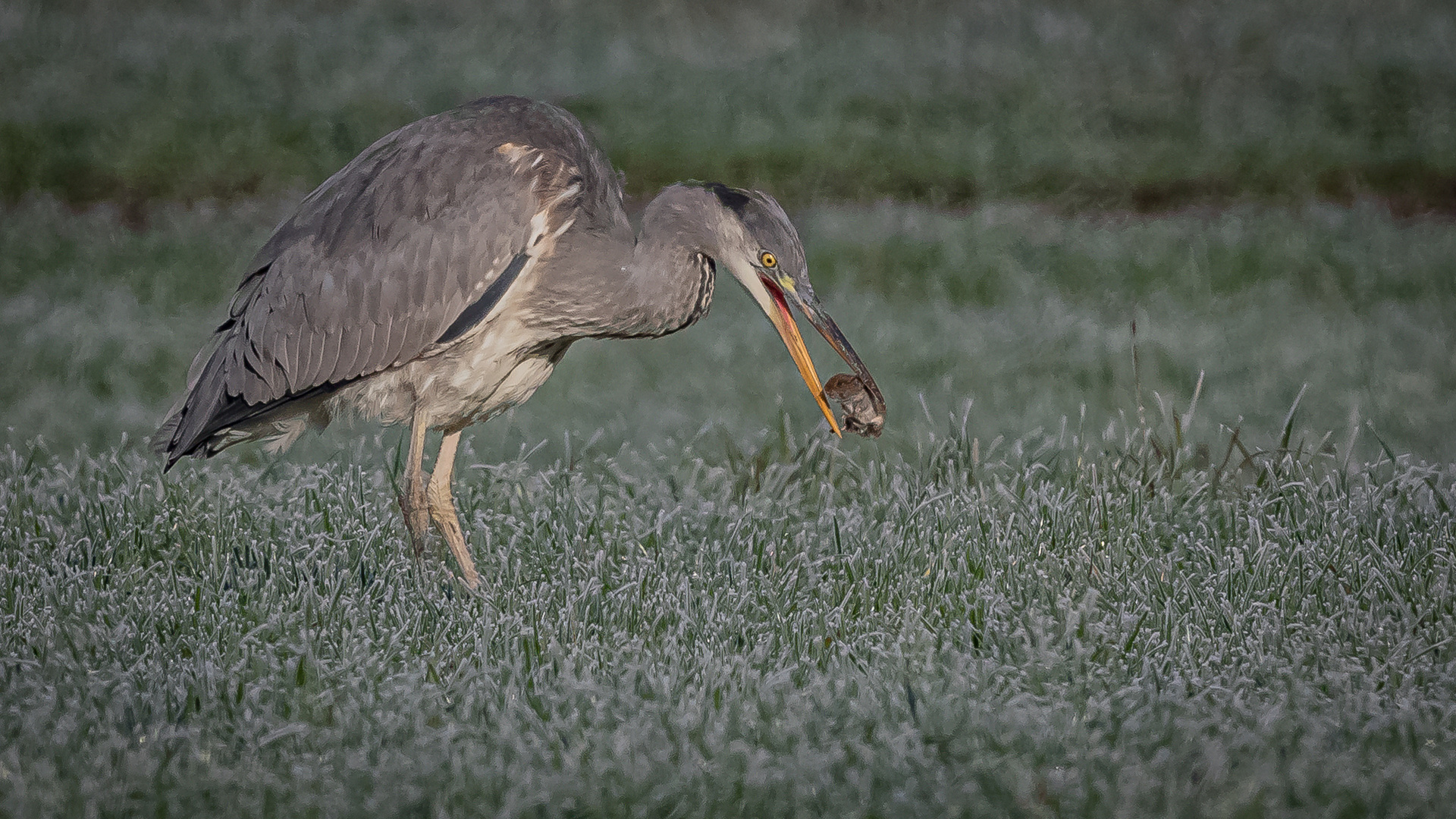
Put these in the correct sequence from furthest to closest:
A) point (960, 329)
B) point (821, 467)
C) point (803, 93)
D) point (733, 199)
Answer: point (803, 93)
point (960, 329)
point (821, 467)
point (733, 199)

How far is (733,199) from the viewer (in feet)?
14.3

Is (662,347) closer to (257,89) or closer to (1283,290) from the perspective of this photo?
(1283,290)

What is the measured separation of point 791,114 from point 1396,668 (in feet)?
25.3

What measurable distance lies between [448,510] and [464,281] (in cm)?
78

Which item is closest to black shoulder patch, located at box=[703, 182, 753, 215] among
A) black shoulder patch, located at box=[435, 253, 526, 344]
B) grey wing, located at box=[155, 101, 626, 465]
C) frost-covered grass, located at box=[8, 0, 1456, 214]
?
grey wing, located at box=[155, 101, 626, 465]

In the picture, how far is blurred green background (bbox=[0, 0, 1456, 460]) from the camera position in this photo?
7.82 metres

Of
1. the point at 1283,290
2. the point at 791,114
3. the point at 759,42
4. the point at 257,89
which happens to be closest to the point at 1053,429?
the point at 1283,290

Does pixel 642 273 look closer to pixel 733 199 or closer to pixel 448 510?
pixel 733 199

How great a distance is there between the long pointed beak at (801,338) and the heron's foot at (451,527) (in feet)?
3.80

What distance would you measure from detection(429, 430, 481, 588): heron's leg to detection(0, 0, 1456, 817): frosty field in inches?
4.6

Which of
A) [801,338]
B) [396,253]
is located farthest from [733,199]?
[396,253]

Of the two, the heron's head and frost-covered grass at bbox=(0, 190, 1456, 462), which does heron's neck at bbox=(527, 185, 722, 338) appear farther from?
frost-covered grass at bbox=(0, 190, 1456, 462)

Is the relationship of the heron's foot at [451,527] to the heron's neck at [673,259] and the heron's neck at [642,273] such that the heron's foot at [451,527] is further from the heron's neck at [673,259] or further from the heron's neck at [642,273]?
the heron's neck at [673,259]

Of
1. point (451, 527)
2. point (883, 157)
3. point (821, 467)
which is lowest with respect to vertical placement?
point (883, 157)
